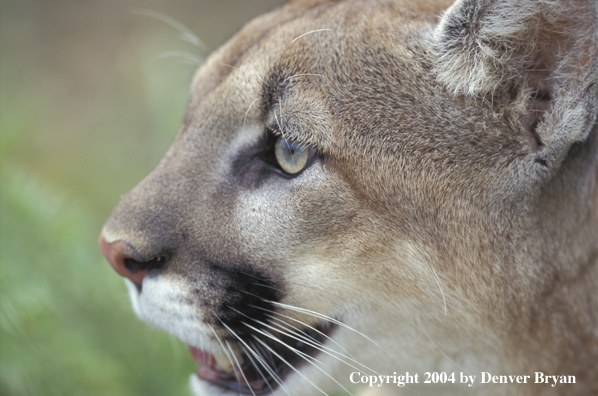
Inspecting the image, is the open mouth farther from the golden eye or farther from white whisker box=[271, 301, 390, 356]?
the golden eye

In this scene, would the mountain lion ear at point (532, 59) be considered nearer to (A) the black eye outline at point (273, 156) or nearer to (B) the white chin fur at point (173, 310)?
(A) the black eye outline at point (273, 156)

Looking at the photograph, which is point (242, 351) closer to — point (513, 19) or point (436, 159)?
point (436, 159)

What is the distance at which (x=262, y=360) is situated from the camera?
2326 millimetres

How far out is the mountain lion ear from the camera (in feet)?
6.34

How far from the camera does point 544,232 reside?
84.0 inches

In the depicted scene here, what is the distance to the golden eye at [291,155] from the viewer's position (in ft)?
7.26

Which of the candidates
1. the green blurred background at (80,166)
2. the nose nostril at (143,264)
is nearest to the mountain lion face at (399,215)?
the nose nostril at (143,264)

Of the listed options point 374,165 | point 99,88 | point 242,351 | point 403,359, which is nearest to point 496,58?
point 374,165

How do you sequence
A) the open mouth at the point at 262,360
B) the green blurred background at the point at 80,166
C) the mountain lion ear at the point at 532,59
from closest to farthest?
the mountain lion ear at the point at 532,59, the open mouth at the point at 262,360, the green blurred background at the point at 80,166

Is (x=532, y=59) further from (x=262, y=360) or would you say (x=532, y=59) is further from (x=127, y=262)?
(x=127, y=262)

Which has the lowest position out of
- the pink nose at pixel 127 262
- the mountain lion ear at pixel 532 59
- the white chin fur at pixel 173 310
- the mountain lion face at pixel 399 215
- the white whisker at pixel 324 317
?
the white chin fur at pixel 173 310

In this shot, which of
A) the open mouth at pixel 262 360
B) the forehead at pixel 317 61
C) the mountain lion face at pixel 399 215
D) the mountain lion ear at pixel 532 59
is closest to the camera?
the mountain lion ear at pixel 532 59

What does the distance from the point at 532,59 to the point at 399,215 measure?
721mm

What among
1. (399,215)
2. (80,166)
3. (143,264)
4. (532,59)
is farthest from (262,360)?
(80,166)
